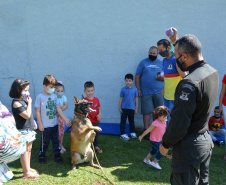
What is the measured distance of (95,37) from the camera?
6820mm

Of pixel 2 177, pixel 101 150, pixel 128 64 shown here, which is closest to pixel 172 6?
pixel 128 64

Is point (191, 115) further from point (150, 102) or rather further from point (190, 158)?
point (150, 102)

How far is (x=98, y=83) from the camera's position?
7.04 m

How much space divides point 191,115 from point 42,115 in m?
3.06

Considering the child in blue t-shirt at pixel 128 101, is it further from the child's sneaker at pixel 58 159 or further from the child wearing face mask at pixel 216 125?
the child wearing face mask at pixel 216 125

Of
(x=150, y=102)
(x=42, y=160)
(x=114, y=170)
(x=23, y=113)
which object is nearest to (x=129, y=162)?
(x=114, y=170)

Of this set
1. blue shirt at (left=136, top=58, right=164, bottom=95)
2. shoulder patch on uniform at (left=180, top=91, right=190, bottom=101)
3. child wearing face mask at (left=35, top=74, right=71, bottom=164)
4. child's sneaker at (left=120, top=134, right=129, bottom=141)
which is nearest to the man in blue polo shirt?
blue shirt at (left=136, top=58, right=164, bottom=95)

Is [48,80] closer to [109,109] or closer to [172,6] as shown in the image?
[109,109]

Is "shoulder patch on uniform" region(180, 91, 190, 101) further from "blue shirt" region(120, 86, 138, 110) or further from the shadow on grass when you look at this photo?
"blue shirt" region(120, 86, 138, 110)

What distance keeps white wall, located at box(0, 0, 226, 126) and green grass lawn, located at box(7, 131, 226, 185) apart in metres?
2.21

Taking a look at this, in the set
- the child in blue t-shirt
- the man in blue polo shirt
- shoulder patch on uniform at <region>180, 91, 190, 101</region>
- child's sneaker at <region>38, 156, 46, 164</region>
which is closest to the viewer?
shoulder patch on uniform at <region>180, 91, 190, 101</region>

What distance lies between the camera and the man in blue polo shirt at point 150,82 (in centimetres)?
617

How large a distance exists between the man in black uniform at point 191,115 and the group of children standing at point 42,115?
2430mm

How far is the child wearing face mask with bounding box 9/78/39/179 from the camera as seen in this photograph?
12.1ft
